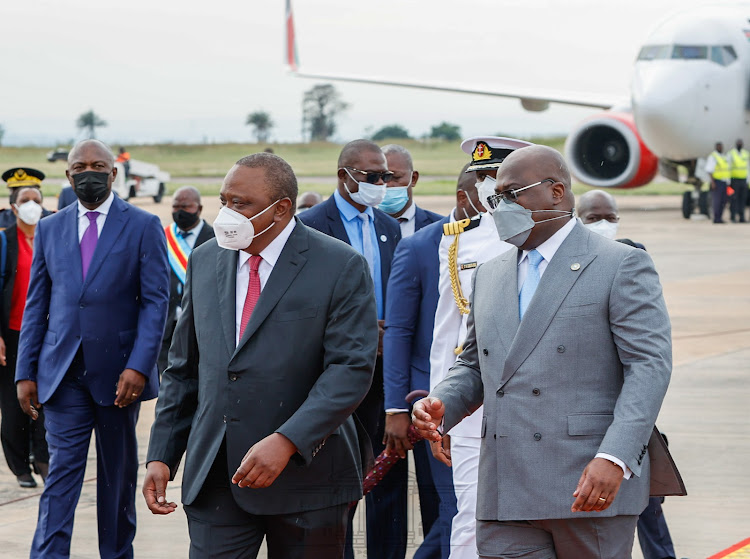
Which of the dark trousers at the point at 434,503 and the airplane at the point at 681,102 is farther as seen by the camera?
the airplane at the point at 681,102

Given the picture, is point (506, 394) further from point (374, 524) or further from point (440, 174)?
point (440, 174)

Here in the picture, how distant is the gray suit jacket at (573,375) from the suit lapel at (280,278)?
73cm

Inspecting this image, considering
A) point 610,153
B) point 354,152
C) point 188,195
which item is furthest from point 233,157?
point 354,152

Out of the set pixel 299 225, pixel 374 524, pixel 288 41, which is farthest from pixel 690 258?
pixel 288 41

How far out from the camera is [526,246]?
3.64 metres

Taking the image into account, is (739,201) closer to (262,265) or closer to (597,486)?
(262,265)

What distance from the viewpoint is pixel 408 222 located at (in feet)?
23.8

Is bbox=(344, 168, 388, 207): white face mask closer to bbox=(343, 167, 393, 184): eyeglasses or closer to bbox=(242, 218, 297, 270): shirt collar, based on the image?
bbox=(343, 167, 393, 184): eyeglasses

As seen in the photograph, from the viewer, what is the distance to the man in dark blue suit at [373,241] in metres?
5.59

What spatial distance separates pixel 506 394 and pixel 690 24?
2345cm

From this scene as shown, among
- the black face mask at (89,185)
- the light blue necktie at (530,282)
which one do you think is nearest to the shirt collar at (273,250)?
the light blue necktie at (530,282)

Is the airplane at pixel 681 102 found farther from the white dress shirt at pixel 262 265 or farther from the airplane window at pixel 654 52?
the white dress shirt at pixel 262 265

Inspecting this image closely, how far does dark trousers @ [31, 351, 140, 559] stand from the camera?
5312 millimetres

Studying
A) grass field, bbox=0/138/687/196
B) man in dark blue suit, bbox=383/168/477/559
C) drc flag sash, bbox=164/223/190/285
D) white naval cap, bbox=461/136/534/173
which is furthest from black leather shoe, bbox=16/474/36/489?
grass field, bbox=0/138/687/196
